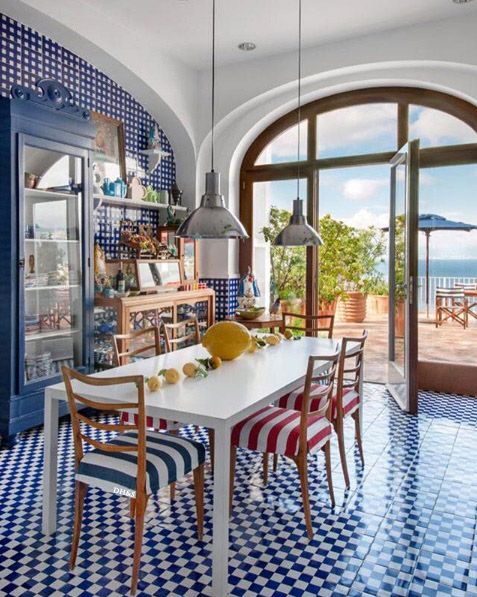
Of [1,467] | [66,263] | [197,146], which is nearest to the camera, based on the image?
[1,467]

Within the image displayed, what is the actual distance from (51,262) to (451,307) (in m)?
4.79

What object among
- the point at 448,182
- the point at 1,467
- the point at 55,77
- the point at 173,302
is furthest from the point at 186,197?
the point at 1,467

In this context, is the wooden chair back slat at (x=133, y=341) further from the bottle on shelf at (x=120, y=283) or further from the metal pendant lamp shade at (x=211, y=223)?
the metal pendant lamp shade at (x=211, y=223)

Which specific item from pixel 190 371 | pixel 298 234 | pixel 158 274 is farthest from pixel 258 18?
pixel 190 371

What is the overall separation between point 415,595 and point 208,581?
796 mm

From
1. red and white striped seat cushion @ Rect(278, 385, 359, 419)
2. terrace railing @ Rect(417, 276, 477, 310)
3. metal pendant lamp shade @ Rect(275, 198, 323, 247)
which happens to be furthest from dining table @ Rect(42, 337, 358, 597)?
terrace railing @ Rect(417, 276, 477, 310)

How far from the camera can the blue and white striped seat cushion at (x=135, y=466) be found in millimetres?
2119

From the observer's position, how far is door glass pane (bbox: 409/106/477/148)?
192 inches

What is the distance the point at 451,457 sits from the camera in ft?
11.3

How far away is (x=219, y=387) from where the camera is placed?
2492 millimetres

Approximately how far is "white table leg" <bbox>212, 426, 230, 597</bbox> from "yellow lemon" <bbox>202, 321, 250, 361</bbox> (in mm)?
1018

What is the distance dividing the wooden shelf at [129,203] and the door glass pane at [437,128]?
7.90ft

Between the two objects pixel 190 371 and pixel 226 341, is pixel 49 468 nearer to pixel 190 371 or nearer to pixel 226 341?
pixel 190 371

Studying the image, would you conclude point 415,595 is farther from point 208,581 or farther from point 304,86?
point 304,86
